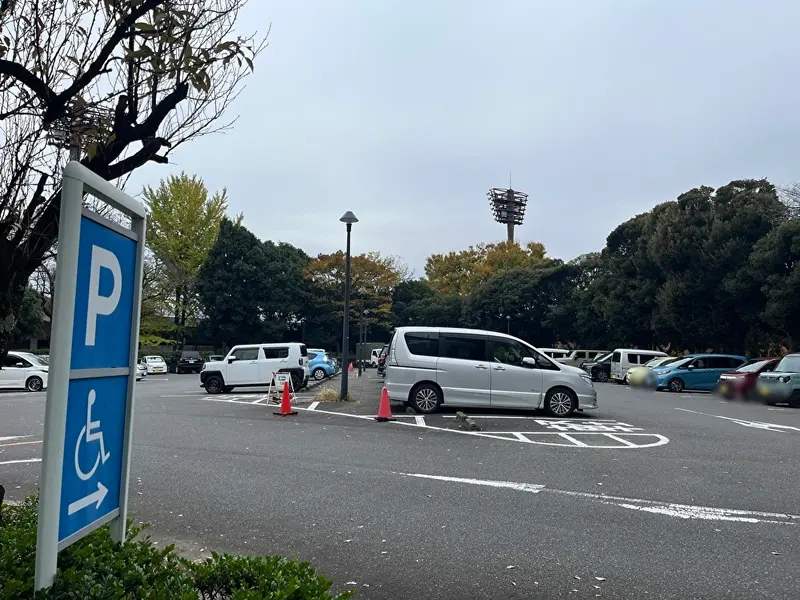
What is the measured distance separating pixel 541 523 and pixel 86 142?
4869mm

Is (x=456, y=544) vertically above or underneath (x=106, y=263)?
underneath

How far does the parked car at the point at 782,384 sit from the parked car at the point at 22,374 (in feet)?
80.7

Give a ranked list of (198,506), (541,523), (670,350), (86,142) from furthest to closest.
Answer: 1. (670,350)
2. (198,506)
3. (541,523)
4. (86,142)

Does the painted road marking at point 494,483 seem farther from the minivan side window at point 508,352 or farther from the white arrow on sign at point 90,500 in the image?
the minivan side window at point 508,352

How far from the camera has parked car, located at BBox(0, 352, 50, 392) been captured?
2573 centimetres

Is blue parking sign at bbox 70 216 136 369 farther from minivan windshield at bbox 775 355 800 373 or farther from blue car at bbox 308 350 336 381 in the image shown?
blue car at bbox 308 350 336 381

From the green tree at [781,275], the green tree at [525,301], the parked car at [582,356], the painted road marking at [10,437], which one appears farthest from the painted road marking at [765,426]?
the green tree at [525,301]

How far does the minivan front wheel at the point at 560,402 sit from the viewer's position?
15305 mm

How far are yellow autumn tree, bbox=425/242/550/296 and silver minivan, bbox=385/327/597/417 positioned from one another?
173 ft

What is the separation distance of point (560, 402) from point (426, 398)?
292 centimetres

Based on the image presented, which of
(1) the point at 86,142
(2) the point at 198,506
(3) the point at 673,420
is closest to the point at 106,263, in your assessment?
(1) the point at 86,142

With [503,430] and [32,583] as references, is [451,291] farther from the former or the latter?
[32,583]

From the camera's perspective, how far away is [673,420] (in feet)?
50.6

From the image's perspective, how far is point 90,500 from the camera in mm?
3084
